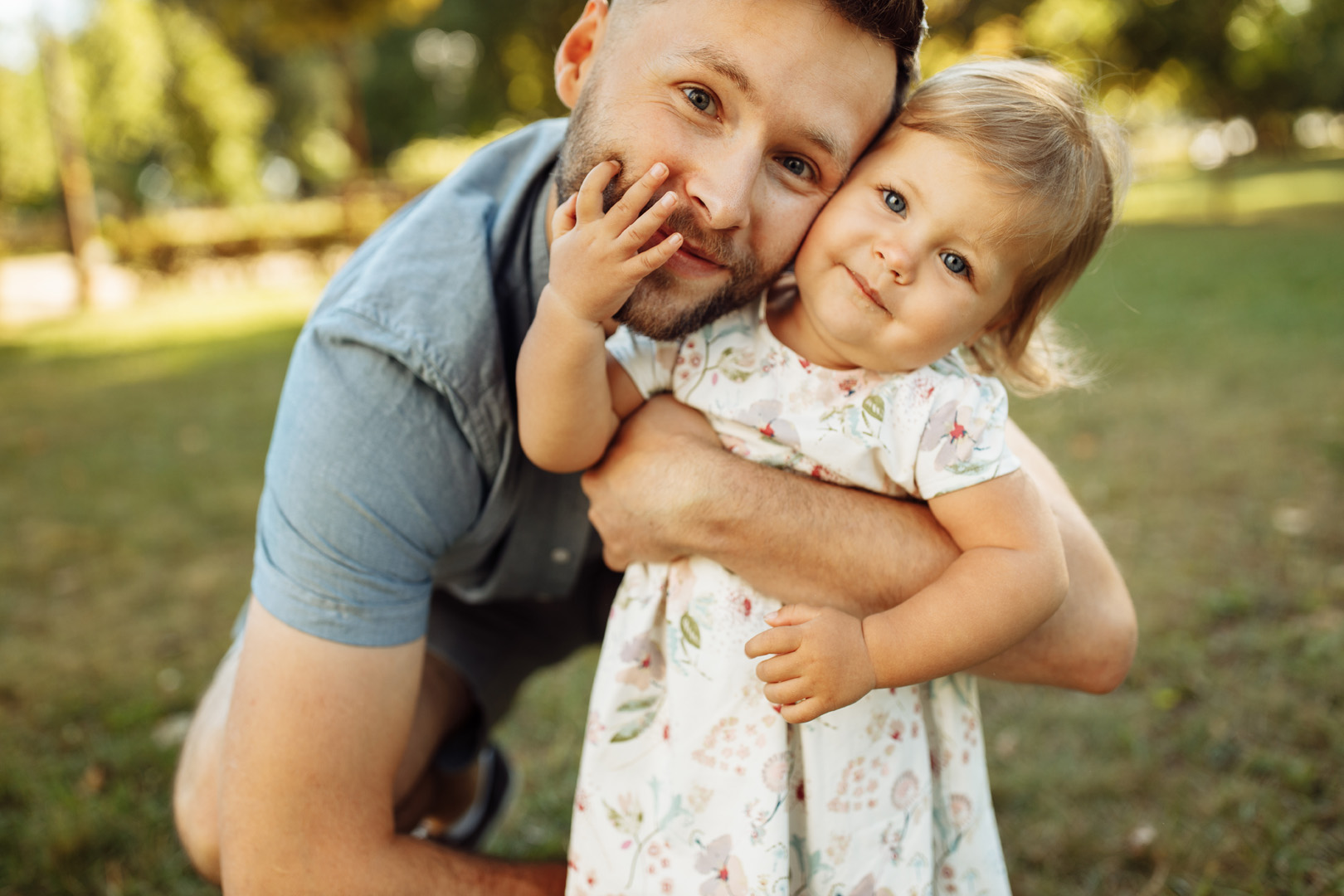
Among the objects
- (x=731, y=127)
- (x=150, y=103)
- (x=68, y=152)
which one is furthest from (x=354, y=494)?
(x=150, y=103)

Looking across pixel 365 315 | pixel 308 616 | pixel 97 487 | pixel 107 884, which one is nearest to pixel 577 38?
pixel 365 315

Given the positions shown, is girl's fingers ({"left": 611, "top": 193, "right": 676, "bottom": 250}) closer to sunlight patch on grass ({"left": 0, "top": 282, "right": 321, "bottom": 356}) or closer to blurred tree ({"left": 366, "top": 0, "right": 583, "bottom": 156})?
sunlight patch on grass ({"left": 0, "top": 282, "right": 321, "bottom": 356})

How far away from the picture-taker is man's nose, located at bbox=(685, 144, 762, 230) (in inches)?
60.7

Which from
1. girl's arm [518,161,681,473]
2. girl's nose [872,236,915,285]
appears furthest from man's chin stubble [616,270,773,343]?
girl's nose [872,236,915,285]

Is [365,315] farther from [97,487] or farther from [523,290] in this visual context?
[97,487]

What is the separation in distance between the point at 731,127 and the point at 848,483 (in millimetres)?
662

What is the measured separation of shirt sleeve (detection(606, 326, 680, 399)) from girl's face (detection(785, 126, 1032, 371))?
0.29 metres

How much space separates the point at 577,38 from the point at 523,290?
532mm

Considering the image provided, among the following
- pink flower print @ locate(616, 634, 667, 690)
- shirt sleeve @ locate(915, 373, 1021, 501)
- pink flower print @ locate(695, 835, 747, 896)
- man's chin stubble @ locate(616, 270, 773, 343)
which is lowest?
pink flower print @ locate(695, 835, 747, 896)

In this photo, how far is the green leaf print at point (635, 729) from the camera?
1670mm

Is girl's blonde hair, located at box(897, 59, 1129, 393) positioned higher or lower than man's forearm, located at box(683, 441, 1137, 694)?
higher

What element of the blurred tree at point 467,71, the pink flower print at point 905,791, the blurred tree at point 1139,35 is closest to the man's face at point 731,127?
the pink flower print at point 905,791

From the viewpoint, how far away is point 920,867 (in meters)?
1.61

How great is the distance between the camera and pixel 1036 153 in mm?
1566
